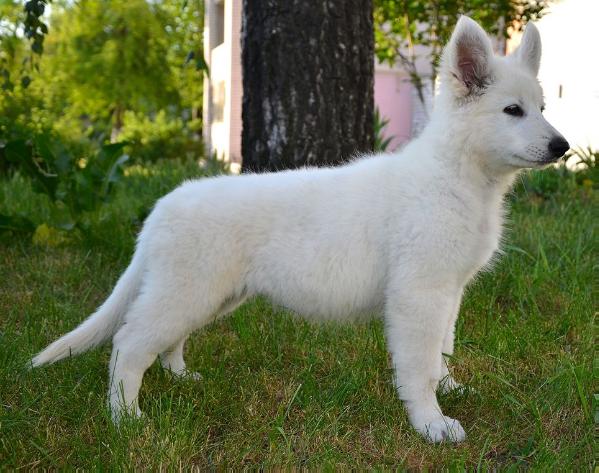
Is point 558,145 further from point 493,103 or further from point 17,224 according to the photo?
point 17,224

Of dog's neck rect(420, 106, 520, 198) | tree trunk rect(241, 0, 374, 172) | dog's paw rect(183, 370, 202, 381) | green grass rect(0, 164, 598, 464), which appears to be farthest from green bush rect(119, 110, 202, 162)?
dog's neck rect(420, 106, 520, 198)

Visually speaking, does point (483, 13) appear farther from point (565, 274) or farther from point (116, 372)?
point (116, 372)

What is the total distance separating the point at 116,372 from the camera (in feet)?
9.14

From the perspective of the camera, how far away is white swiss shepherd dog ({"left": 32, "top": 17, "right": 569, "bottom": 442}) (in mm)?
2658

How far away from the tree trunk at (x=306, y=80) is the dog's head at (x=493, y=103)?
1.68 m

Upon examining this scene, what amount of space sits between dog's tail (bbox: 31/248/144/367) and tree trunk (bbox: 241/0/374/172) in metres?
1.71

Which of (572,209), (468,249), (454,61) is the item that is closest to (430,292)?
(468,249)

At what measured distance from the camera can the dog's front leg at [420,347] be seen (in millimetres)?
2637

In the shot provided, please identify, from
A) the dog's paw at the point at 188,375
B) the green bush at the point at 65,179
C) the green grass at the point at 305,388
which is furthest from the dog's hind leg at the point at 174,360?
the green bush at the point at 65,179

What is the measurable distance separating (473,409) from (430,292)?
600 mm

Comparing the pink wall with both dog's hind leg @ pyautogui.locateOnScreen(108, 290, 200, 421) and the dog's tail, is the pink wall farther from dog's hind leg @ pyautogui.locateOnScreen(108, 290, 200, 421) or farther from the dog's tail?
dog's hind leg @ pyautogui.locateOnScreen(108, 290, 200, 421)

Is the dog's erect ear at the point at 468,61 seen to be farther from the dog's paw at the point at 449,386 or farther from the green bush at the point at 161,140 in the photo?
the green bush at the point at 161,140

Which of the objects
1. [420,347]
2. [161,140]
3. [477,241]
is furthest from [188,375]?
[161,140]

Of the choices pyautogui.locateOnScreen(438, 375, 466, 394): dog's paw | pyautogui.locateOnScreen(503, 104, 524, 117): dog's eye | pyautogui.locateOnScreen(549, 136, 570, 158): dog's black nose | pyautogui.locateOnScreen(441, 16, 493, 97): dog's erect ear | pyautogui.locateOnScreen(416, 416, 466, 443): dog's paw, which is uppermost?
pyautogui.locateOnScreen(441, 16, 493, 97): dog's erect ear
